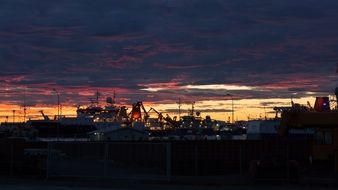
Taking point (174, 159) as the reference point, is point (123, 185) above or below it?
below

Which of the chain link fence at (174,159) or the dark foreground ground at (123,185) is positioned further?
the chain link fence at (174,159)

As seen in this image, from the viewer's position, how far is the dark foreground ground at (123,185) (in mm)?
26438

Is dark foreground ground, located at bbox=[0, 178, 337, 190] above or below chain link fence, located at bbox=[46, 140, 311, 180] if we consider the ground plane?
below

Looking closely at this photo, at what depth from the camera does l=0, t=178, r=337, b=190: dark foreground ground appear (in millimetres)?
26438

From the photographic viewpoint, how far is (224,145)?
4347 centimetres

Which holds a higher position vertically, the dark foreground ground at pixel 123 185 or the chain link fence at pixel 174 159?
the chain link fence at pixel 174 159

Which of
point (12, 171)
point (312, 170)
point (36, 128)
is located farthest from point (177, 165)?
point (36, 128)

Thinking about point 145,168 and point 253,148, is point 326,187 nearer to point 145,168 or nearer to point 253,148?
point 145,168

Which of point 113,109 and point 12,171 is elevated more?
point 113,109

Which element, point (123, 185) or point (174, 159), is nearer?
point (123, 185)

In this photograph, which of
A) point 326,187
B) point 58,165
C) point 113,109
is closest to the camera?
point 326,187

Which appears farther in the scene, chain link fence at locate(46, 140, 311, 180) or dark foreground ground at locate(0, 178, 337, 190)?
chain link fence at locate(46, 140, 311, 180)

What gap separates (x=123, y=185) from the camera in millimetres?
27859

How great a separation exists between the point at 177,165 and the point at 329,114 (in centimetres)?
1565
